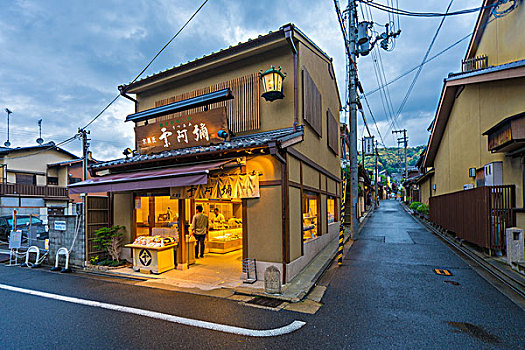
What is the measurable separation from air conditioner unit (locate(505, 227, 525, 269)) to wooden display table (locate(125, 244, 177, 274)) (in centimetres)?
1087

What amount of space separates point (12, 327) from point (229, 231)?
856 cm

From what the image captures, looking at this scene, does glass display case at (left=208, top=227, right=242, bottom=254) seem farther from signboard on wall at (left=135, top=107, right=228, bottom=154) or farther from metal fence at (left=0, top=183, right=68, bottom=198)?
metal fence at (left=0, top=183, right=68, bottom=198)

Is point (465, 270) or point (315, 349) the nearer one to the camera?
point (315, 349)

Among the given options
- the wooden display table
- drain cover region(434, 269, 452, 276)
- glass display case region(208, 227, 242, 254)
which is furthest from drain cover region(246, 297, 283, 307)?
drain cover region(434, 269, 452, 276)

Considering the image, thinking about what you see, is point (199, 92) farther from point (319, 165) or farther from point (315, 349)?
point (315, 349)

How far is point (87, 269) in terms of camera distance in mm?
9867

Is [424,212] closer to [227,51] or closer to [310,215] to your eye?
[310,215]

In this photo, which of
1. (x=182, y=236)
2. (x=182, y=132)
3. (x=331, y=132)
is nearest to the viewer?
(x=182, y=236)

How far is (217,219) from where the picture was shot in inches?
530

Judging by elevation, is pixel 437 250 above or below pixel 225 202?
below

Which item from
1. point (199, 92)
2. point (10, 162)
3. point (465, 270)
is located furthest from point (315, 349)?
point (10, 162)

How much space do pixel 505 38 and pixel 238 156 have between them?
523 inches

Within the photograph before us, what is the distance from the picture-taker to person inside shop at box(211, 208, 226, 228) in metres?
13.2

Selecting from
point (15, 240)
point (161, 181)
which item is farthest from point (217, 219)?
point (15, 240)
